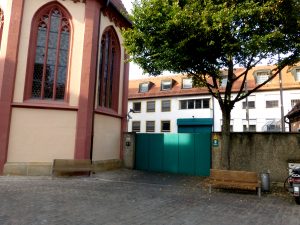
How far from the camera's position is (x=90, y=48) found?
14477 mm

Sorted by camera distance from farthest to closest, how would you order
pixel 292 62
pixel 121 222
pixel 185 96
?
pixel 185 96 → pixel 292 62 → pixel 121 222

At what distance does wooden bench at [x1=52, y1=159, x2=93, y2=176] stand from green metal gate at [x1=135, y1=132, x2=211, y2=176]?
4.87m

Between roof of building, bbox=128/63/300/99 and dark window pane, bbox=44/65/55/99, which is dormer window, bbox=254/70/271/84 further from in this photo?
dark window pane, bbox=44/65/55/99

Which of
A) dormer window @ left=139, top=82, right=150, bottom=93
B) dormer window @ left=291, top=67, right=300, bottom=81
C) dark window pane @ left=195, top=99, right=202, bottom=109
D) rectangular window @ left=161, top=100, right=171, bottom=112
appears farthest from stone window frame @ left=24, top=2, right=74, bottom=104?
dormer window @ left=291, top=67, right=300, bottom=81

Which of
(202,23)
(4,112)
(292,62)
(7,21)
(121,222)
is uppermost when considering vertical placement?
(7,21)

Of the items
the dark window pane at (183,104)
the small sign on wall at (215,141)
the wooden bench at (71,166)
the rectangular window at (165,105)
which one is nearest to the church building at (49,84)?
the wooden bench at (71,166)

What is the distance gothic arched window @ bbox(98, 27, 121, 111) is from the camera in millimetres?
16031

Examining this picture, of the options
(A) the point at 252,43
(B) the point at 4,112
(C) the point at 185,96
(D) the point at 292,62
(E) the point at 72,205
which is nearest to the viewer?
(E) the point at 72,205

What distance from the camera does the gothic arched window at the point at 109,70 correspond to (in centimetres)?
1603

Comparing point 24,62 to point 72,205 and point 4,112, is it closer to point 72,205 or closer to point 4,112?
point 4,112

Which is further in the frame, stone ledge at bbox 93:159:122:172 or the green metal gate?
the green metal gate

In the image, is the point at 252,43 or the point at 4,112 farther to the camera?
the point at 4,112

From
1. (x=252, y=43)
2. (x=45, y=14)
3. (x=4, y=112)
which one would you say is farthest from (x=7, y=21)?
(x=252, y=43)

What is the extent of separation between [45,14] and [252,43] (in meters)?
10.1
